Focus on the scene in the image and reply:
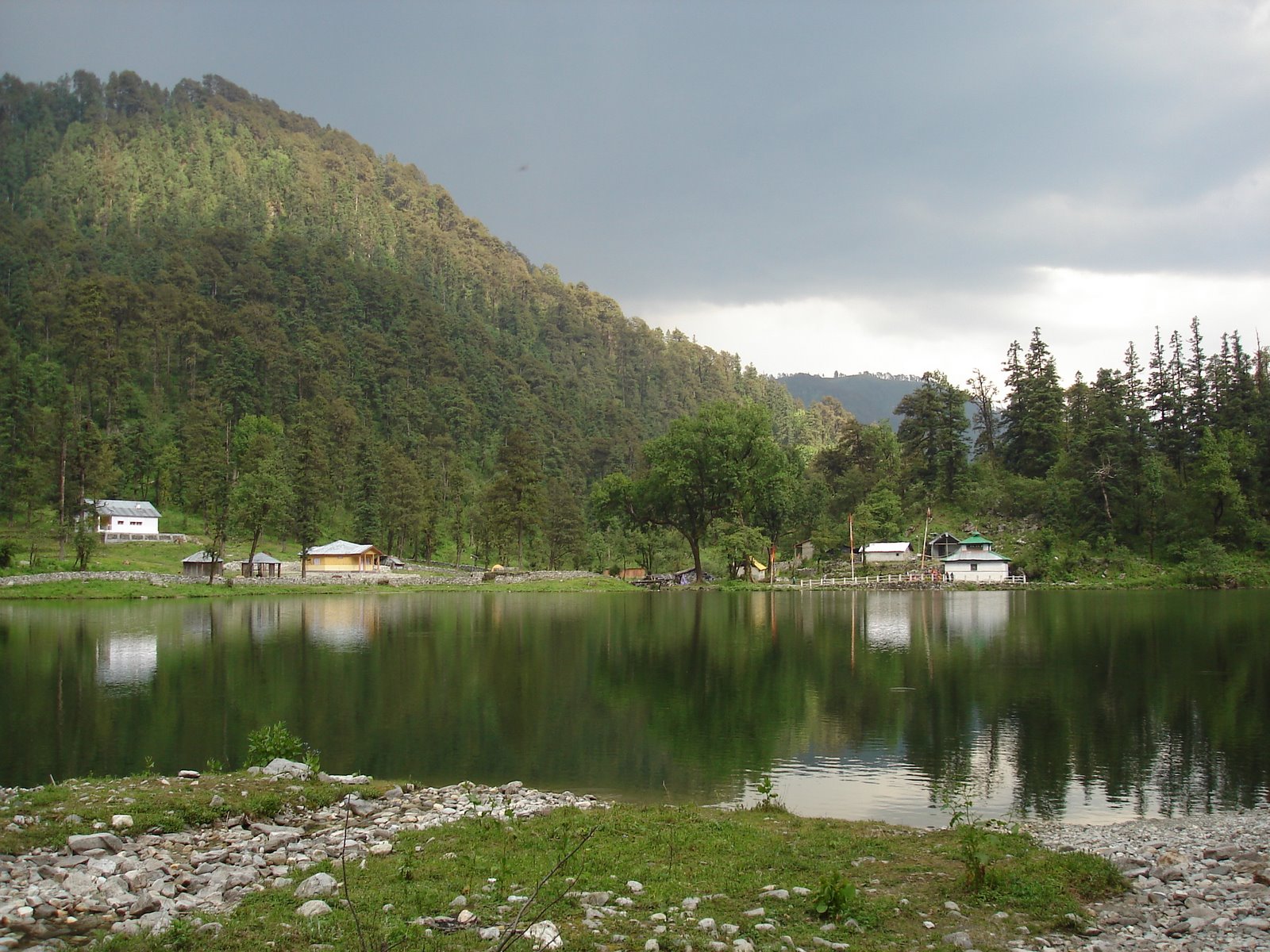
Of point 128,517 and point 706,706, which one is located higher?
point 128,517

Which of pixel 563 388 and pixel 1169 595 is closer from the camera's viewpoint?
pixel 1169 595

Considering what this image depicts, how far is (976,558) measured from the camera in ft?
289

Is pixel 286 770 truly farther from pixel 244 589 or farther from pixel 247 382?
pixel 247 382

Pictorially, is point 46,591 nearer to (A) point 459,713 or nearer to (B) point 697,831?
(A) point 459,713

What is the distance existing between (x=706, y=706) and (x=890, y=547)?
75.2 metres

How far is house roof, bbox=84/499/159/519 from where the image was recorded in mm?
90438

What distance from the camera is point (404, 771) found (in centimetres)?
1789

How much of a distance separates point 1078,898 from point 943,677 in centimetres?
2010

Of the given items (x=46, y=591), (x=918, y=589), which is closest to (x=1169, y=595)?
(x=918, y=589)

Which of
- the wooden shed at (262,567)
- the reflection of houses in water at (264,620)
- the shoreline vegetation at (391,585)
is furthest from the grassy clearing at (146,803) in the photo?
the wooden shed at (262,567)

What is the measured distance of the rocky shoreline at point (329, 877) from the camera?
848cm

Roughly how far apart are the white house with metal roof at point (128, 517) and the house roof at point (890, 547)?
75.6 m

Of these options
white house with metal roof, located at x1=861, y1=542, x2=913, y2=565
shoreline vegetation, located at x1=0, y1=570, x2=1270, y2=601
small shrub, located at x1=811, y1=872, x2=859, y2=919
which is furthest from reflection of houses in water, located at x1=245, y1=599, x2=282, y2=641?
white house with metal roof, located at x1=861, y1=542, x2=913, y2=565

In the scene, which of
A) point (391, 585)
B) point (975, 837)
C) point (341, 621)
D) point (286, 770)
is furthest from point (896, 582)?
point (975, 837)
